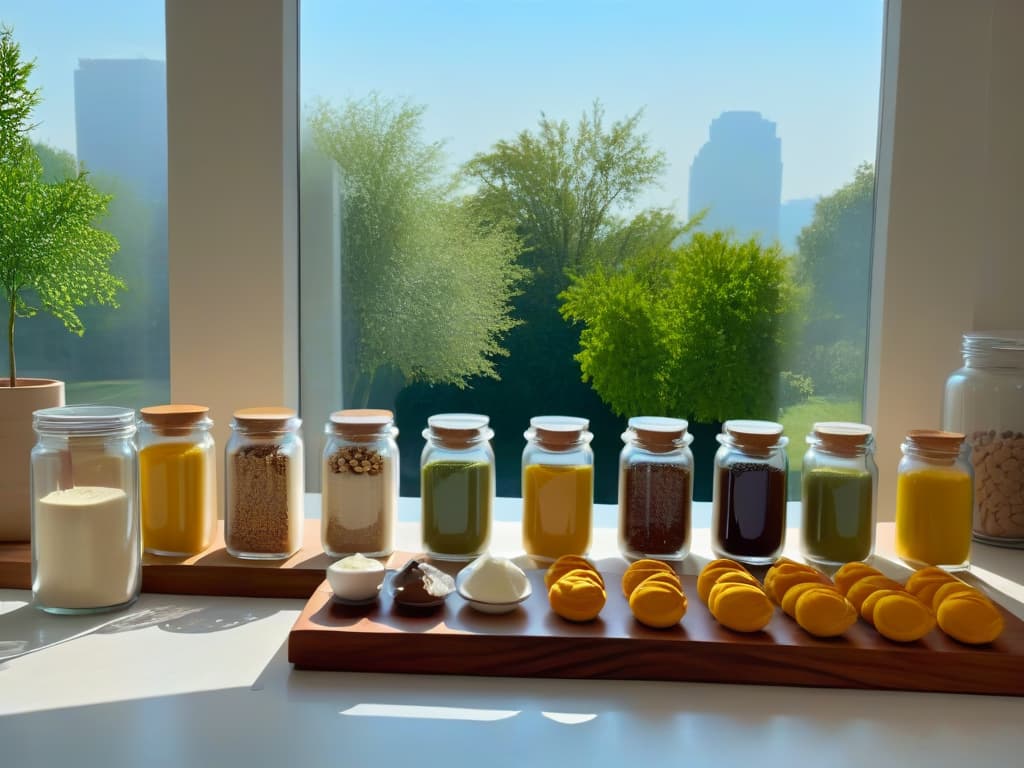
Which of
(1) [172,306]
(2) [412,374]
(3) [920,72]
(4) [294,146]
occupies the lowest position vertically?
(2) [412,374]

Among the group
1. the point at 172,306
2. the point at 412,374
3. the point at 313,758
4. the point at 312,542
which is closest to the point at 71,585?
the point at 312,542

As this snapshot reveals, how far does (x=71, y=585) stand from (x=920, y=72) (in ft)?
4.80

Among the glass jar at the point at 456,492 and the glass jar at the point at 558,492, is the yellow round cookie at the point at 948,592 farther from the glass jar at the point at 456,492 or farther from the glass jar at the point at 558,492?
the glass jar at the point at 456,492

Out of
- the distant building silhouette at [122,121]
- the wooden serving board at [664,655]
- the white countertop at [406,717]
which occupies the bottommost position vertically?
the white countertop at [406,717]

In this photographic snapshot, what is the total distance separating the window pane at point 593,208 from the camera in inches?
63.2

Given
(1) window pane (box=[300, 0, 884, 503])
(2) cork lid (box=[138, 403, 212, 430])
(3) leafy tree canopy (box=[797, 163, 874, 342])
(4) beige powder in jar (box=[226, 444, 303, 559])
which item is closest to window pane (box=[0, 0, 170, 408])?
(1) window pane (box=[300, 0, 884, 503])

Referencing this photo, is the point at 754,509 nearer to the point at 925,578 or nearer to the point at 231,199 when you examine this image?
the point at 925,578

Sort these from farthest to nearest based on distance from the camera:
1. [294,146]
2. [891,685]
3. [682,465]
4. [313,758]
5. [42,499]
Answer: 1. [294,146]
2. [682,465]
3. [42,499]
4. [891,685]
5. [313,758]

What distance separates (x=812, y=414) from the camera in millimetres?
1657

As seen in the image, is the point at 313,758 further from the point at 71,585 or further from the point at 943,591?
the point at 943,591

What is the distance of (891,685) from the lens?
97 centimetres

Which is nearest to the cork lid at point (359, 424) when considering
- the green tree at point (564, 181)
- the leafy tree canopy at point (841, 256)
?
the green tree at point (564, 181)

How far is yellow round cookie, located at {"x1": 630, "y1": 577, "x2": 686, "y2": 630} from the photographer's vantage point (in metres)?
1.01

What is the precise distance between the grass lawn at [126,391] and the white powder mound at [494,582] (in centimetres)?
92
